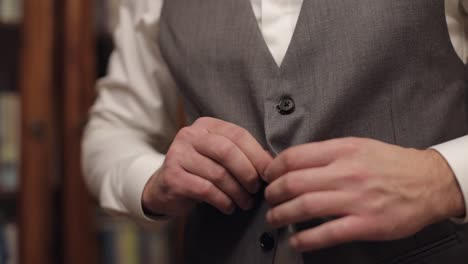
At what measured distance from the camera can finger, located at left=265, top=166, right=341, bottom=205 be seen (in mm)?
492

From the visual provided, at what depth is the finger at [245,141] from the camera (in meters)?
0.58

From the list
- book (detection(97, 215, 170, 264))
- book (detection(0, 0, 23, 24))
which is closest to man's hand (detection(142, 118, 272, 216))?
book (detection(97, 215, 170, 264))

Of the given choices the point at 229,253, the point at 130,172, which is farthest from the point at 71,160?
the point at 229,253

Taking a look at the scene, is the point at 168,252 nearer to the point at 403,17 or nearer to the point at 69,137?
the point at 69,137

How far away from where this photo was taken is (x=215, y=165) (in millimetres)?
594

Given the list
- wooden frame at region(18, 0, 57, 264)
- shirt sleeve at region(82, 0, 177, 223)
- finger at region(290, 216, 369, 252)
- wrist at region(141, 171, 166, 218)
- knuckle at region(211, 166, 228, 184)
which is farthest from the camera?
wooden frame at region(18, 0, 57, 264)

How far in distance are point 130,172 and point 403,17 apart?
1.35 ft

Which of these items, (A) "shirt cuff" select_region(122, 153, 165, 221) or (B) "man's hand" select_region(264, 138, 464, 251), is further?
(A) "shirt cuff" select_region(122, 153, 165, 221)

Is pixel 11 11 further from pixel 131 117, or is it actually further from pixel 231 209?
pixel 231 209

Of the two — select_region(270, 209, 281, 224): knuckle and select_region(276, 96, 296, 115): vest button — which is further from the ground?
select_region(276, 96, 296, 115): vest button

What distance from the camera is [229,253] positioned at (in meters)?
0.67

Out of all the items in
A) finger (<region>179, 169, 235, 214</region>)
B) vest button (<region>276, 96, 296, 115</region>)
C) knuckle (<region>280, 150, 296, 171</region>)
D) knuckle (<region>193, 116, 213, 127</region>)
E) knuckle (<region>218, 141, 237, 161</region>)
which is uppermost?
vest button (<region>276, 96, 296, 115</region>)

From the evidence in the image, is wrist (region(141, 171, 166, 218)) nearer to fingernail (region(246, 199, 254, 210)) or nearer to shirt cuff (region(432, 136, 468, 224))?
fingernail (region(246, 199, 254, 210))

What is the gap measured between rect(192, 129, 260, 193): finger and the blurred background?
82cm
